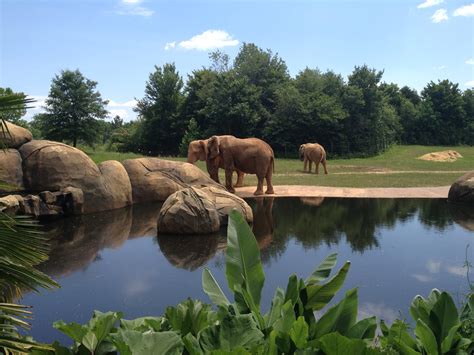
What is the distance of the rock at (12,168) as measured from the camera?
1016cm

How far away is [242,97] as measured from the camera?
33.9 metres

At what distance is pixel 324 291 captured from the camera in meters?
2.57

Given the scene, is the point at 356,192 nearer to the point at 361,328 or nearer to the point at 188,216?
the point at 188,216

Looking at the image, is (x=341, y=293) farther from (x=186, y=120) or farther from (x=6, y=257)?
(x=186, y=120)

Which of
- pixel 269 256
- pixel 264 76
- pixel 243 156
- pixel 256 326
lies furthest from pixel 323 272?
pixel 264 76

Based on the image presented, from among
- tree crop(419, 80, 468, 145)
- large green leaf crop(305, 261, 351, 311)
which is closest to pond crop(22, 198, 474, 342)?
large green leaf crop(305, 261, 351, 311)

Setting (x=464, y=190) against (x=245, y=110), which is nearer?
(x=464, y=190)

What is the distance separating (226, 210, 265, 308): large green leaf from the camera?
2.59 m

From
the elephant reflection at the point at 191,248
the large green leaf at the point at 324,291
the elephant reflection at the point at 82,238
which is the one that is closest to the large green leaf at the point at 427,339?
the large green leaf at the point at 324,291

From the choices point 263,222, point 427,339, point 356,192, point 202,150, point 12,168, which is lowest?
point 263,222

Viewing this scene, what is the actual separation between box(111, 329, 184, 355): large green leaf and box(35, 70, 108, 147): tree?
29167 millimetres

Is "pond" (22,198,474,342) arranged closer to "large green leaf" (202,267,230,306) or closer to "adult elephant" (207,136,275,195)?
"large green leaf" (202,267,230,306)

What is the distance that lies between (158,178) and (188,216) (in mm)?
4934

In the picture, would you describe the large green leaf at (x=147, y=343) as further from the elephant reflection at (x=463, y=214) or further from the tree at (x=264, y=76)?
the tree at (x=264, y=76)
